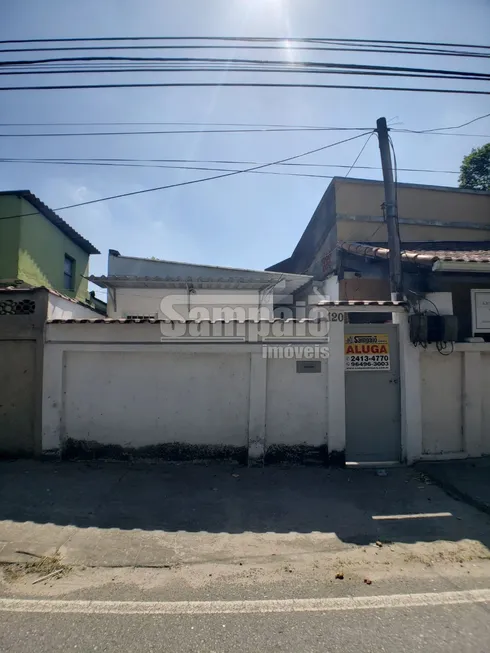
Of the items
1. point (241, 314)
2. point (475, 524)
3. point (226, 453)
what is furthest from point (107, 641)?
point (241, 314)

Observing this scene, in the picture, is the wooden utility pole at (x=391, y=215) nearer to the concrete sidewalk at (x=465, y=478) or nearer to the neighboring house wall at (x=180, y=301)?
the concrete sidewalk at (x=465, y=478)

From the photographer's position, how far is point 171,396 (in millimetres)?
5965

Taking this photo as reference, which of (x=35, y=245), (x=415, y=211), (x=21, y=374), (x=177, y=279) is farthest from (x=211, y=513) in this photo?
(x=35, y=245)

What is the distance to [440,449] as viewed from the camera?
6023mm

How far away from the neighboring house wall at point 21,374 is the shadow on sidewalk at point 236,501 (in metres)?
0.42

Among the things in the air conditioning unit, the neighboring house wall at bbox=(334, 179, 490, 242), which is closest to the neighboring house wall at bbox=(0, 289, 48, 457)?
the air conditioning unit

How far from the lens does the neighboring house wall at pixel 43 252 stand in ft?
40.2

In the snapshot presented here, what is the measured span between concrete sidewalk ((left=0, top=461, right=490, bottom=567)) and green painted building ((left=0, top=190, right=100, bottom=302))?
283 inches

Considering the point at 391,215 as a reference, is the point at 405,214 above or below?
above

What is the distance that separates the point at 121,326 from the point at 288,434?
331cm

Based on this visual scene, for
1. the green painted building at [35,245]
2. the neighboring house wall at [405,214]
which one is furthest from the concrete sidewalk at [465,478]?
the green painted building at [35,245]

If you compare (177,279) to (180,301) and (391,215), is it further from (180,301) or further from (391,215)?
(391,215)

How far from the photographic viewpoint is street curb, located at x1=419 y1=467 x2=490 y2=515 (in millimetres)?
4437

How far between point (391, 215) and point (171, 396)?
17.2 feet
